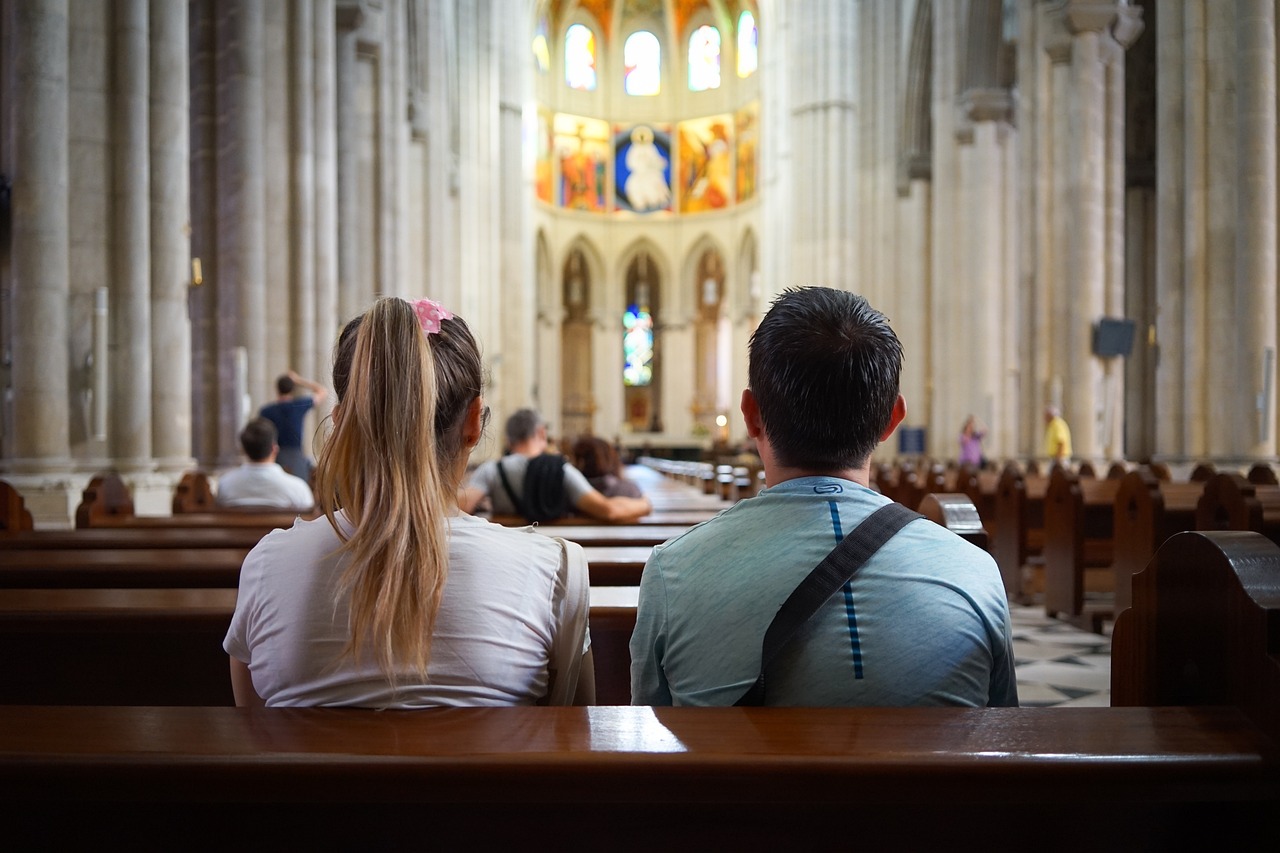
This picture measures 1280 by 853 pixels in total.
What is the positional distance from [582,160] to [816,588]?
38839mm

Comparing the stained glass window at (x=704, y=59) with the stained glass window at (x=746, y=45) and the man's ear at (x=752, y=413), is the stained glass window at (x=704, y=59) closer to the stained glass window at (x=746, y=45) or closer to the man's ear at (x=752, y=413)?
the stained glass window at (x=746, y=45)

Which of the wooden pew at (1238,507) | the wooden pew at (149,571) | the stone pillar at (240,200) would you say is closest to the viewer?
the wooden pew at (149,571)

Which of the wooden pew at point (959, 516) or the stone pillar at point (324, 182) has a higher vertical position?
the stone pillar at point (324, 182)

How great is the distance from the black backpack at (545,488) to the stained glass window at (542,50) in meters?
33.6

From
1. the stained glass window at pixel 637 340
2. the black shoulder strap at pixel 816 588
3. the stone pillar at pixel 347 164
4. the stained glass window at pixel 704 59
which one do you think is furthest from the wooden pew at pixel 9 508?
the stained glass window at pixel 704 59

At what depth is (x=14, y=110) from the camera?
25.9ft

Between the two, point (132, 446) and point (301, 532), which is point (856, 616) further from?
point (132, 446)

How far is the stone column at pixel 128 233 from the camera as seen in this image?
27.5 feet

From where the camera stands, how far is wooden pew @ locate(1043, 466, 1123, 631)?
6.89m

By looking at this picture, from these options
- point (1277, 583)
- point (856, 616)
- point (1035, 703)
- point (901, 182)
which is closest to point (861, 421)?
point (856, 616)

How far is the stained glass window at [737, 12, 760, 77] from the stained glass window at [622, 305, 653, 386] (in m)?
8.33

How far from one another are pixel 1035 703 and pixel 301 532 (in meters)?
3.89

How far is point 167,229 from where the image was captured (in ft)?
29.3

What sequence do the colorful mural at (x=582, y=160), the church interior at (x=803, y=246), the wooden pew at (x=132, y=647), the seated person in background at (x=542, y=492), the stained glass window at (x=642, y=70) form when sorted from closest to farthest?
the wooden pew at (x=132, y=647) < the church interior at (x=803, y=246) < the seated person in background at (x=542, y=492) < the colorful mural at (x=582, y=160) < the stained glass window at (x=642, y=70)
